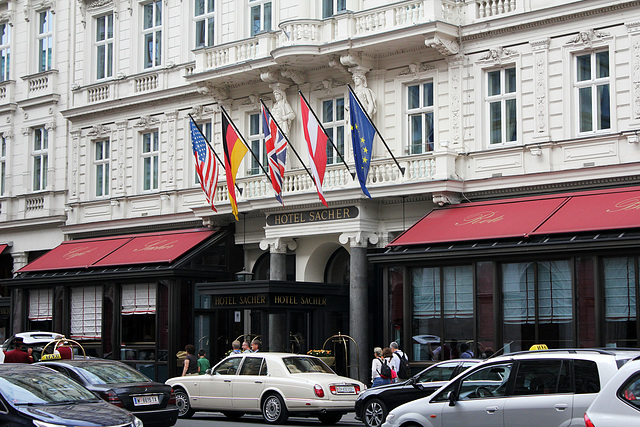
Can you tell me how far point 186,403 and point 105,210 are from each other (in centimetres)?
1495

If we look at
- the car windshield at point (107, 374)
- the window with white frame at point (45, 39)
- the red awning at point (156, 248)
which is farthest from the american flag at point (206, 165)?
the window with white frame at point (45, 39)

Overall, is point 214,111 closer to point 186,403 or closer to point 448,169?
point 448,169

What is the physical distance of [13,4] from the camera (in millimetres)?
40281

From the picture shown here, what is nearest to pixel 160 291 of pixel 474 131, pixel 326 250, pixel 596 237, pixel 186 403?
pixel 326 250

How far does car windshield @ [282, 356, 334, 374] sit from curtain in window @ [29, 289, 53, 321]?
15145 mm

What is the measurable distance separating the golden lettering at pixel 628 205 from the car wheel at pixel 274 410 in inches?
334

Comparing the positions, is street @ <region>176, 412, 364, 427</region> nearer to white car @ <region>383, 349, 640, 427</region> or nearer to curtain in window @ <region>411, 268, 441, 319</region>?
curtain in window @ <region>411, 268, 441, 319</region>

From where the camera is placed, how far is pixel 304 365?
70.0ft

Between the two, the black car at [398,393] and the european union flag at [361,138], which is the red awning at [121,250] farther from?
the black car at [398,393]

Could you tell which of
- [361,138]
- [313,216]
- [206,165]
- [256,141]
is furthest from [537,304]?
[256,141]

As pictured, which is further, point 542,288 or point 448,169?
point 448,169

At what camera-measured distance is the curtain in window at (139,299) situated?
31141 mm

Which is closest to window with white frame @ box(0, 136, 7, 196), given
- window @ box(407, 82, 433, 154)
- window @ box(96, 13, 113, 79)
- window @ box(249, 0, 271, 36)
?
window @ box(96, 13, 113, 79)

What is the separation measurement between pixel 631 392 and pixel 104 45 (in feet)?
98.6
